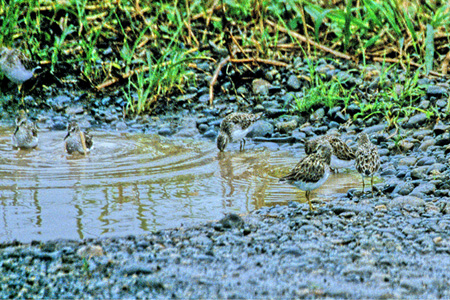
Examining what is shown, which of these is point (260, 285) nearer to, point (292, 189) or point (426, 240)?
point (426, 240)

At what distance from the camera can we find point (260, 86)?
1109 centimetres

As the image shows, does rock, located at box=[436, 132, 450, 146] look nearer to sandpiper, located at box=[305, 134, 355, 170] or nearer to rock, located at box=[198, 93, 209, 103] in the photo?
sandpiper, located at box=[305, 134, 355, 170]

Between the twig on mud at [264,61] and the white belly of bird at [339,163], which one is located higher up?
the twig on mud at [264,61]

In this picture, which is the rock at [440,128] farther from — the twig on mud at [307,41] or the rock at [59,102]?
the rock at [59,102]

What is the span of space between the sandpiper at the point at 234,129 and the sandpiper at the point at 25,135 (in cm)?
264

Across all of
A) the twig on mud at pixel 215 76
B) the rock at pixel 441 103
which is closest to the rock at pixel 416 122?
the rock at pixel 441 103

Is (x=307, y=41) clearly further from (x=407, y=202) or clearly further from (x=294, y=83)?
(x=407, y=202)

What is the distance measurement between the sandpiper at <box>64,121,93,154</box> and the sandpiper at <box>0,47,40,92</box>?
93.0 inches

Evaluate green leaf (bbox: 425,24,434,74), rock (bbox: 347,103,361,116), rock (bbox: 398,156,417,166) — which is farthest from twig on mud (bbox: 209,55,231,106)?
rock (bbox: 398,156,417,166)

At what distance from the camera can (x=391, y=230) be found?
17.8ft

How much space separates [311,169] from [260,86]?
16.1 feet

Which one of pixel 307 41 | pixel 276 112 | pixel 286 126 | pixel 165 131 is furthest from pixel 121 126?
pixel 307 41

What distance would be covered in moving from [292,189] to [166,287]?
10.3 ft

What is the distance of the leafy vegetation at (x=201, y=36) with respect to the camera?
428 inches
